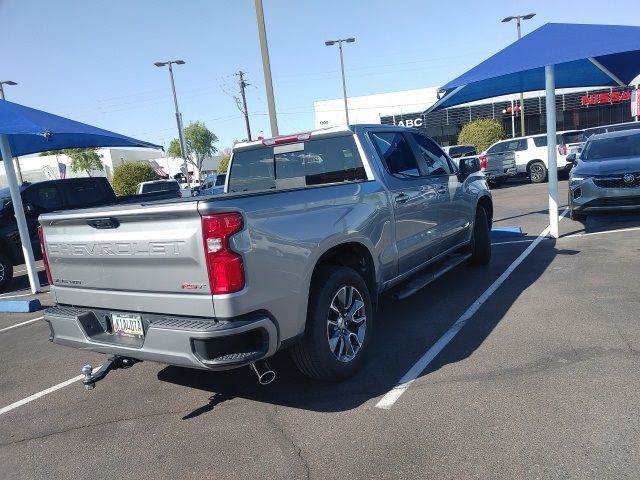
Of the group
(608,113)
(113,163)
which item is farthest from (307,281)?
(113,163)

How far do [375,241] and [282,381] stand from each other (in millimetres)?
1392

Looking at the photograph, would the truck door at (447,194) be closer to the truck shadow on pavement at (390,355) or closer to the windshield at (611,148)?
the truck shadow on pavement at (390,355)

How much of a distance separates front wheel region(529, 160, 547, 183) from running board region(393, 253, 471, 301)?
15.1 meters

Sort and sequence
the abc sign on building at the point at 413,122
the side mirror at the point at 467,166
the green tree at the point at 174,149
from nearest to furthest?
the side mirror at the point at 467,166 < the abc sign on building at the point at 413,122 < the green tree at the point at 174,149

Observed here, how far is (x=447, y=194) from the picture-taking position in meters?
5.80

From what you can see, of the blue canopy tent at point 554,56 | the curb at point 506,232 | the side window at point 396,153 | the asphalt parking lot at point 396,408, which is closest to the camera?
the asphalt parking lot at point 396,408

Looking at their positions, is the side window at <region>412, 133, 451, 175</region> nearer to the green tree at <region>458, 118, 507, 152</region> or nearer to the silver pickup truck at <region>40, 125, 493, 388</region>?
the silver pickup truck at <region>40, 125, 493, 388</region>

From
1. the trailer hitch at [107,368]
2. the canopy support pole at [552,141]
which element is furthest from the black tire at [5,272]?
the canopy support pole at [552,141]

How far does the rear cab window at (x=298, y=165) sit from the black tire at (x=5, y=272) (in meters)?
6.55

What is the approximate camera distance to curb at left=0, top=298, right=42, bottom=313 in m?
7.61

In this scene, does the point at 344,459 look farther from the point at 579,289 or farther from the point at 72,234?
the point at 579,289

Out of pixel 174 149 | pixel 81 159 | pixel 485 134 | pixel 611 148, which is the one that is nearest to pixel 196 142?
pixel 174 149

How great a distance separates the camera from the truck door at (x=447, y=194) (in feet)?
18.5

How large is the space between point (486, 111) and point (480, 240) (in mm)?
36441
